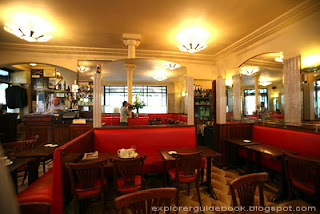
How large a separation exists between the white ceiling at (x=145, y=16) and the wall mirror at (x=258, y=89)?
1214 millimetres

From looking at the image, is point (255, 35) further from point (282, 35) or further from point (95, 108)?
point (95, 108)

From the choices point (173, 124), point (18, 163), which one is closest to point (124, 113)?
point (173, 124)

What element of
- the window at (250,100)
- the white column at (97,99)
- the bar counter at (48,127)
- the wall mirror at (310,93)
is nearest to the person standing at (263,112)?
the window at (250,100)

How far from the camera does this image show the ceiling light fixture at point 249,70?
5377 mm

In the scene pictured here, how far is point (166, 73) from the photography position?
356 inches

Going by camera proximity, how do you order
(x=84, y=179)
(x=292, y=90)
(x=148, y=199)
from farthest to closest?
(x=292, y=90) → (x=84, y=179) → (x=148, y=199)

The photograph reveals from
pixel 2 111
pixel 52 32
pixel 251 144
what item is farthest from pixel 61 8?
pixel 251 144

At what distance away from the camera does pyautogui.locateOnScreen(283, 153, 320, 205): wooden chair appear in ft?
6.87

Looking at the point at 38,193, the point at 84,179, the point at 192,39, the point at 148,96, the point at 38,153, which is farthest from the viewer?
the point at 148,96

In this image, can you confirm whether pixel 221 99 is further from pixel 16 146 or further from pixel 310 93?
pixel 16 146

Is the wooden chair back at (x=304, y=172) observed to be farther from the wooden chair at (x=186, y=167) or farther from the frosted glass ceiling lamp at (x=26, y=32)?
the frosted glass ceiling lamp at (x=26, y=32)

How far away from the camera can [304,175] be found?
224 centimetres

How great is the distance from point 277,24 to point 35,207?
21.1 ft

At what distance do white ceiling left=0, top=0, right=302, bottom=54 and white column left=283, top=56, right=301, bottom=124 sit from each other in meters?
1.35
